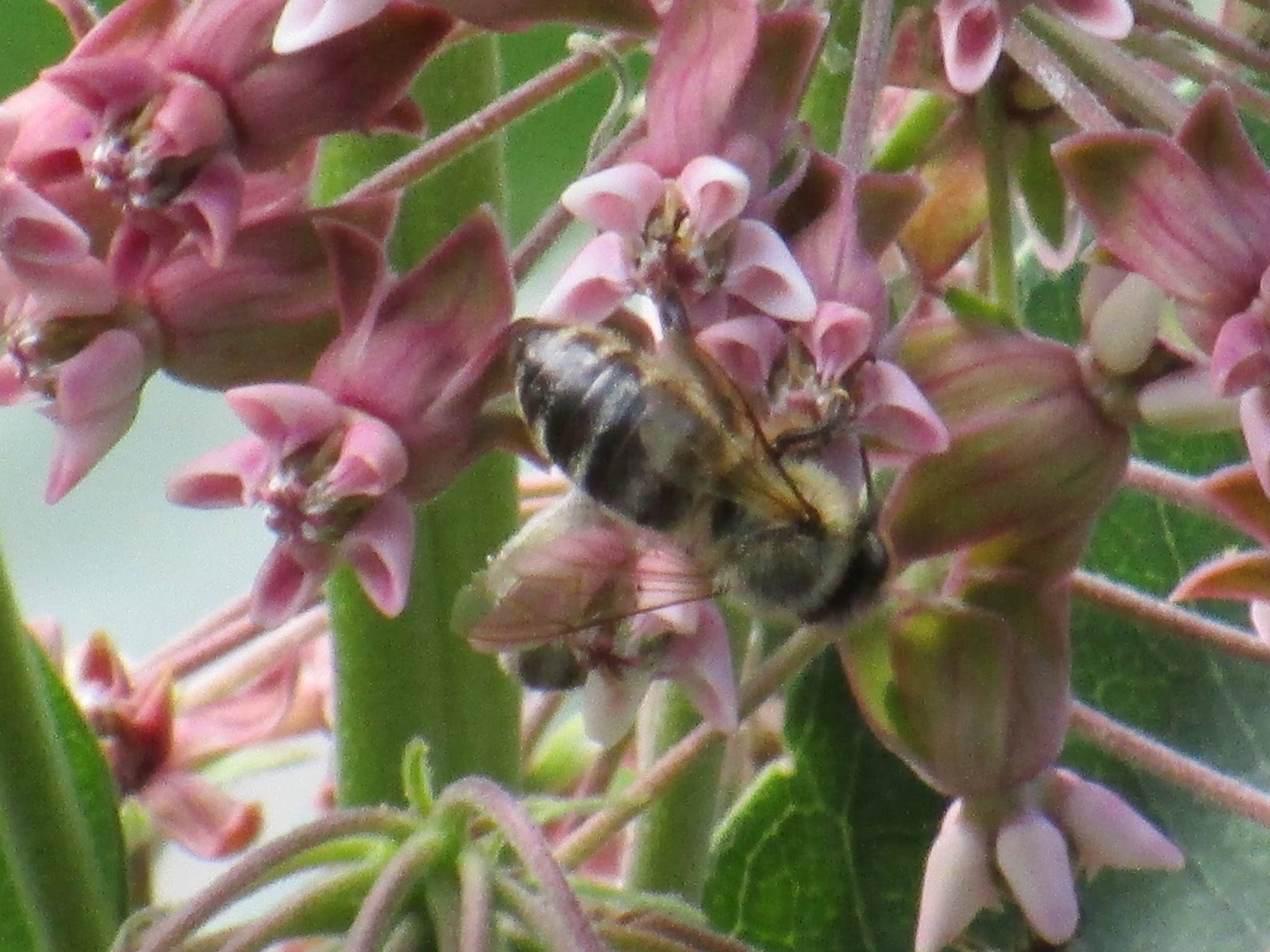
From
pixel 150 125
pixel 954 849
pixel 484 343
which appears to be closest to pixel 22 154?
pixel 150 125

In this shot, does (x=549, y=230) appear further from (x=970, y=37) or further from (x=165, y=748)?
(x=165, y=748)

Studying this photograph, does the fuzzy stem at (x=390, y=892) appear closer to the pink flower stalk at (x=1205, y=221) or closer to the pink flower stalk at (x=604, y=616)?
the pink flower stalk at (x=604, y=616)

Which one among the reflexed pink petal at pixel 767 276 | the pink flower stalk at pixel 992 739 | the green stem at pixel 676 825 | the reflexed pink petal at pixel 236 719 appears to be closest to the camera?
the reflexed pink petal at pixel 767 276

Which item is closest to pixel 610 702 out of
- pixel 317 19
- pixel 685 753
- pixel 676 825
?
pixel 685 753

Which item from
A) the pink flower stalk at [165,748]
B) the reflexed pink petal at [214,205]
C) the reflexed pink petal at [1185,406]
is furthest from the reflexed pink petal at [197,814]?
the reflexed pink petal at [1185,406]

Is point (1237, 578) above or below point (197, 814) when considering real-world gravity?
above

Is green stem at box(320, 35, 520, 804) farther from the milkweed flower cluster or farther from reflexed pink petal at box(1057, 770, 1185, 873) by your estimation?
reflexed pink petal at box(1057, 770, 1185, 873)

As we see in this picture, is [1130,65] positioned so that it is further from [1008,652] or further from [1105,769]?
[1105,769]
